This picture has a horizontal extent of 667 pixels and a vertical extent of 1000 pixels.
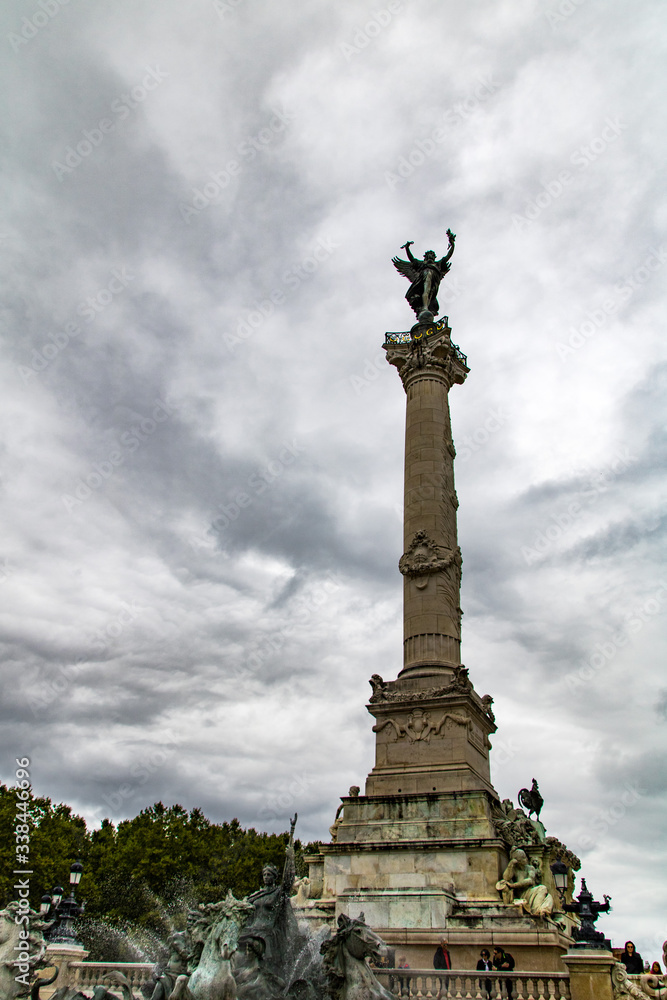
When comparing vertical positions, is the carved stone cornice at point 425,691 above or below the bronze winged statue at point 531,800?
above

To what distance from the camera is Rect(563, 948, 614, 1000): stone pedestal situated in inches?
470

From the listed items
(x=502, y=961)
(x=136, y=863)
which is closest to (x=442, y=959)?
(x=502, y=961)

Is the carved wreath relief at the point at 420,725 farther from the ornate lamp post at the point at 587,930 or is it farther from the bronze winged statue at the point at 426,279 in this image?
the bronze winged statue at the point at 426,279

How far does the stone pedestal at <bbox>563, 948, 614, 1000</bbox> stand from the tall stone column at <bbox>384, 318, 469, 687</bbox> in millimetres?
11615

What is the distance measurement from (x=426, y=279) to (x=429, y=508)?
12.0 metres

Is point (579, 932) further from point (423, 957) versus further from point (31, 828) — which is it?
point (31, 828)

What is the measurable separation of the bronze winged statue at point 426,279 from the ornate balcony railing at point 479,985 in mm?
25626

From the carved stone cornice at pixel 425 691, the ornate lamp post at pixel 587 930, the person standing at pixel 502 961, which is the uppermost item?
the carved stone cornice at pixel 425 691

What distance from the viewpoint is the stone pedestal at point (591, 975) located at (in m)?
11.9

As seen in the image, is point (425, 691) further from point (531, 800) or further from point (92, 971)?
point (92, 971)

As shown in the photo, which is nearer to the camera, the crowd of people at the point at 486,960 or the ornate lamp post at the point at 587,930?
the ornate lamp post at the point at 587,930

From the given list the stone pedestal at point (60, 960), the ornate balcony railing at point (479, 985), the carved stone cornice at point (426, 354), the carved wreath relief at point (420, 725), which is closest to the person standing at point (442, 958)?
the ornate balcony railing at point (479, 985)

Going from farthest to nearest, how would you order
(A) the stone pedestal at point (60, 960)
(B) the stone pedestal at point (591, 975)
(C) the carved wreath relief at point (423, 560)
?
(C) the carved wreath relief at point (423, 560) → (A) the stone pedestal at point (60, 960) → (B) the stone pedestal at point (591, 975)

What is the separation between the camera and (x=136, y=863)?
149 feet
